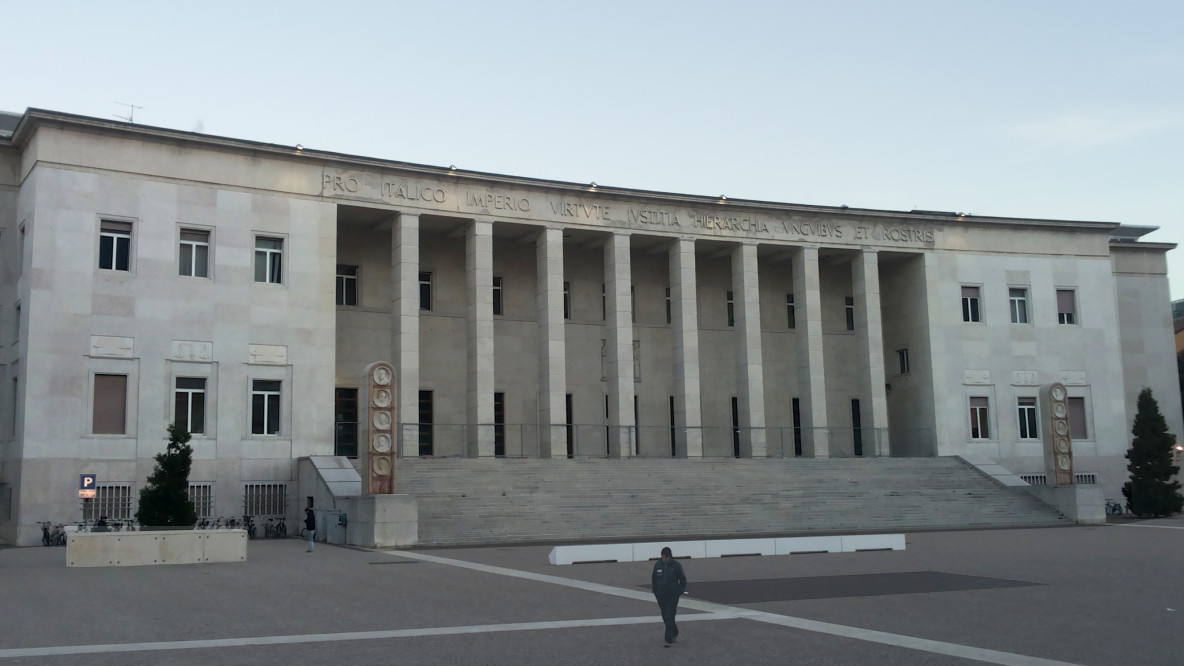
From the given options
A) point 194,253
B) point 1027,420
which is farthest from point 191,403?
point 1027,420

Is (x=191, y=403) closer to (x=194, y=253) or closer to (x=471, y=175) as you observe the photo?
(x=194, y=253)

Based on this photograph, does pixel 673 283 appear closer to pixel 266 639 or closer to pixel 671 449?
pixel 671 449

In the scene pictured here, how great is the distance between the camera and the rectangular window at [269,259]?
36750 mm

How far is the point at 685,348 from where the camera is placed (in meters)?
43.0

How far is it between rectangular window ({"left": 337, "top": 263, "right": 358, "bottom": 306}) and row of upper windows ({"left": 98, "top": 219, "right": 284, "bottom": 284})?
15.4 feet

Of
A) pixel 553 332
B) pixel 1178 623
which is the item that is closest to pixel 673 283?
pixel 553 332

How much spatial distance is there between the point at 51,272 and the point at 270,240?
22.9 ft

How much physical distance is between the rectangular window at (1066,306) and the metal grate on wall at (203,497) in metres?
37.1

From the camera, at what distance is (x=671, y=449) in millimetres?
46781

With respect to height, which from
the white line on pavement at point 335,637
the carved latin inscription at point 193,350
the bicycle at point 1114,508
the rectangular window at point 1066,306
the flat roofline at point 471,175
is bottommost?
the bicycle at point 1114,508

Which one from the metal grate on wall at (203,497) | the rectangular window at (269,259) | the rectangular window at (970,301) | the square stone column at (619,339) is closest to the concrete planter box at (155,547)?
the metal grate on wall at (203,497)

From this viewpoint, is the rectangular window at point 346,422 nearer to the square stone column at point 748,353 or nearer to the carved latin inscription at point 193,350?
the carved latin inscription at point 193,350

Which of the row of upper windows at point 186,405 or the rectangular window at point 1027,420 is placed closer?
the row of upper windows at point 186,405

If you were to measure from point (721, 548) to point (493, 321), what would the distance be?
19.4m
